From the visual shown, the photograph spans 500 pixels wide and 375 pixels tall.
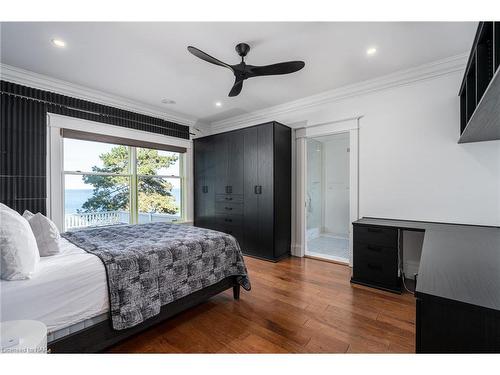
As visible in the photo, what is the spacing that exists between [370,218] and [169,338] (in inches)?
110

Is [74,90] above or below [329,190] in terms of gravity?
above

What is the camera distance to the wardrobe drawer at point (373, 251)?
8.62 feet

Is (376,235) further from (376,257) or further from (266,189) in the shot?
(266,189)

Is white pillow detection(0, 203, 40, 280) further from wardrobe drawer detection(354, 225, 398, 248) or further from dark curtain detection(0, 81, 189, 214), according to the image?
wardrobe drawer detection(354, 225, 398, 248)

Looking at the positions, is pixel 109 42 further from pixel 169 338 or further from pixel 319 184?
pixel 319 184

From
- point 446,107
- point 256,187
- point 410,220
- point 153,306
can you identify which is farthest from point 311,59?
point 153,306

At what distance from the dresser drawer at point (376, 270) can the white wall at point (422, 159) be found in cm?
72

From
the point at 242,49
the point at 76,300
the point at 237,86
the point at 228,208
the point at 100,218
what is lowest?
the point at 76,300

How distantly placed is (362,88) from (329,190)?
2990 millimetres

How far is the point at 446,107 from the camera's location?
275cm

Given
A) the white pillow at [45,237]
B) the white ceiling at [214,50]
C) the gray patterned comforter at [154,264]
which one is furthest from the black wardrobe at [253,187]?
the white pillow at [45,237]

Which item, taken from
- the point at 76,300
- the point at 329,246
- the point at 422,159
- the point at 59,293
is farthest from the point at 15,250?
the point at 329,246

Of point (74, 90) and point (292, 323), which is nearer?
point (292, 323)

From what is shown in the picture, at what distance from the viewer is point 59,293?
4.59ft
